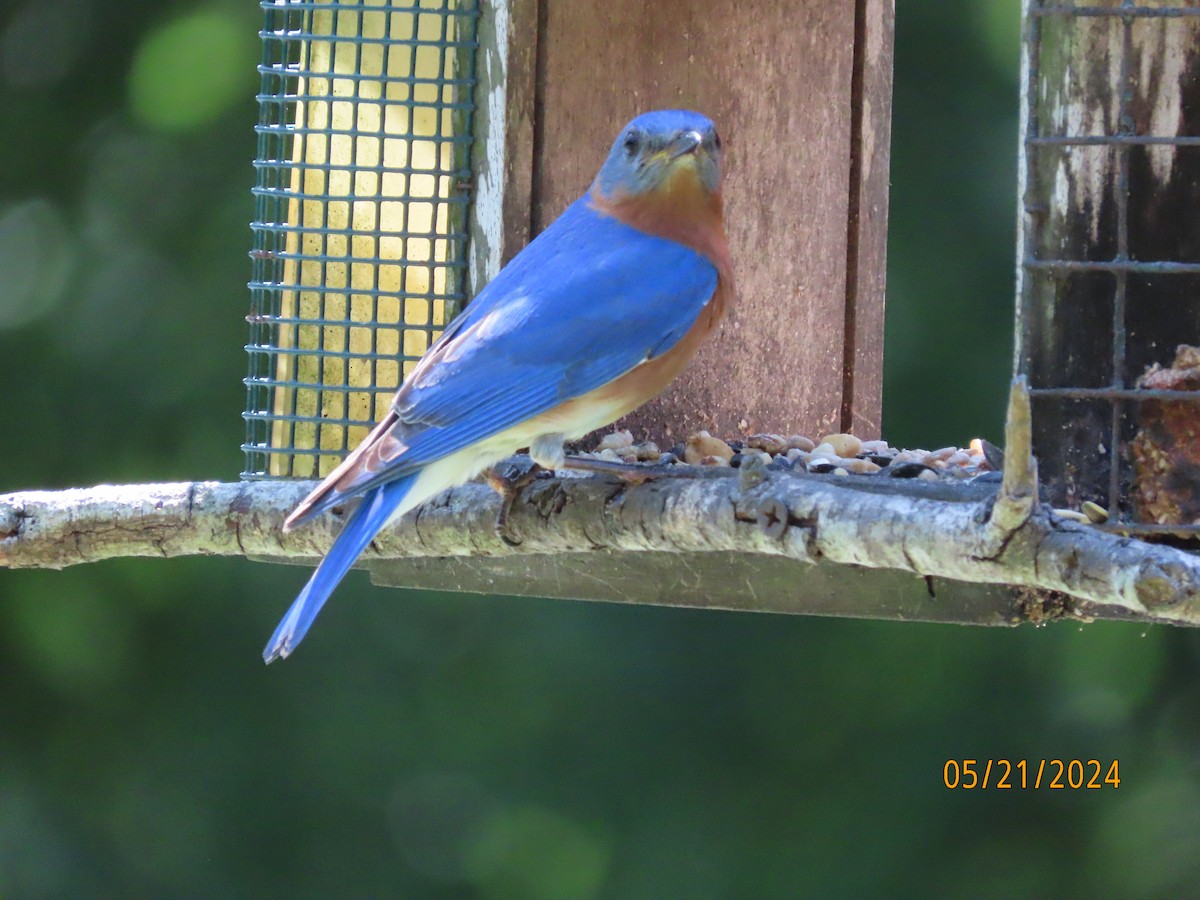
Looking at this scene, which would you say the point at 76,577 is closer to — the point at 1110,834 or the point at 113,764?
the point at 113,764

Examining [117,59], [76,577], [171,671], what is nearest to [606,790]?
[171,671]

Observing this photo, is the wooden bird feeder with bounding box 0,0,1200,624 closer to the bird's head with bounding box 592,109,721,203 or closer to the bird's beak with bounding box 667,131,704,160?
the bird's head with bounding box 592,109,721,203

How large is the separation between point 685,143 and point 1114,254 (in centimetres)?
105

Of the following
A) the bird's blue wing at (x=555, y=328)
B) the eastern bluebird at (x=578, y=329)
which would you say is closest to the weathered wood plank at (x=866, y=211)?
the eastern bluebird at (x=578, y=329)

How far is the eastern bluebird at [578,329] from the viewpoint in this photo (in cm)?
416

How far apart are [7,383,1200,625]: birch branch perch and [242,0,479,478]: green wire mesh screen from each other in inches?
23.5

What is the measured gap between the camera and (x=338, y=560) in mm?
3902

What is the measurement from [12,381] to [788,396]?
148 inches

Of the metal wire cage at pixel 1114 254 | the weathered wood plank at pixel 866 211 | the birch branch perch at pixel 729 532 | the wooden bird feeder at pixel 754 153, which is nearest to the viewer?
the birch branch perch at pixel 729 532

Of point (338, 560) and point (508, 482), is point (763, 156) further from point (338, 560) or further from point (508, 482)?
point (338, 560)

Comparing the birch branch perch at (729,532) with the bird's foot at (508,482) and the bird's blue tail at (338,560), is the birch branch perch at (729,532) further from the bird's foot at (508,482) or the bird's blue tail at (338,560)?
the bird's blue tail at (338,560)

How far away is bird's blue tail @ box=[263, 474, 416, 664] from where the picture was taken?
12.2ft

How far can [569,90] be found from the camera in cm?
477

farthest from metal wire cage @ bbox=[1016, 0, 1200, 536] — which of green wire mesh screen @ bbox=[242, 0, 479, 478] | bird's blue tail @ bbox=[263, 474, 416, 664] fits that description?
green wire mesh screen @ bbox=[242, 0, 479, 478]
